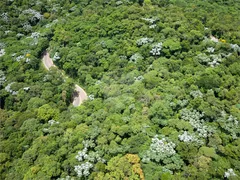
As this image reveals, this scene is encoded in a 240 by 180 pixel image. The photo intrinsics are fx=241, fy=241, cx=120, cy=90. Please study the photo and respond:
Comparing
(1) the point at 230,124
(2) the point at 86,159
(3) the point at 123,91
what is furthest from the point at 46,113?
(1) the point at 230,124

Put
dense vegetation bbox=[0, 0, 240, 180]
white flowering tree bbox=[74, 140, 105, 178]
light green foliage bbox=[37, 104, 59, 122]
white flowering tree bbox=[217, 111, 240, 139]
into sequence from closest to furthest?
white flowering tree bbox=[74, 140, 105, 178] → dense vegetation bbox=[0, 0, 240, 180] → white flowering tree bbox=[217, 111, 240, 139] → light green foliage bbox=[37, 104, 59, 122]

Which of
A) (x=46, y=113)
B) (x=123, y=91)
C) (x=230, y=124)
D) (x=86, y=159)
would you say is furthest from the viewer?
(x=123, y=91)

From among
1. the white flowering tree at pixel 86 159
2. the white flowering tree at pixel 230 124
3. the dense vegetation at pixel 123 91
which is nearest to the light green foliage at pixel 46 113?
the dense vegetation at pixel 123 91

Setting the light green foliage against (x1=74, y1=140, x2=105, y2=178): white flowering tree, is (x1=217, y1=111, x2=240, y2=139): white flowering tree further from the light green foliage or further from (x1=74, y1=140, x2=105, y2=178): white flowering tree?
the light green foliage

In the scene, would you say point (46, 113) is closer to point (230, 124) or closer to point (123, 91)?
point (123, 91)

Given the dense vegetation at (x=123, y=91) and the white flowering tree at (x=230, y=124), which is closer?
the dense vegetation at (x=123, y=91)

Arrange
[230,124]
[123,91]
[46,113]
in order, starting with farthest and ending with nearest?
[123,91] < [46,113] < [230,124]

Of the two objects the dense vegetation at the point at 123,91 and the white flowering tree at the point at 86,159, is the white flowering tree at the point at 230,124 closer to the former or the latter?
the dense vegetation at the point at 123,91

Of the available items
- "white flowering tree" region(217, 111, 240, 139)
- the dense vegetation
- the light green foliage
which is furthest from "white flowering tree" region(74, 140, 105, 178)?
"white flowering tree" region(217, 111, 240, 139)

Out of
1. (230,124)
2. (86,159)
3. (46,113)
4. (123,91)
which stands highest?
(123,91)
